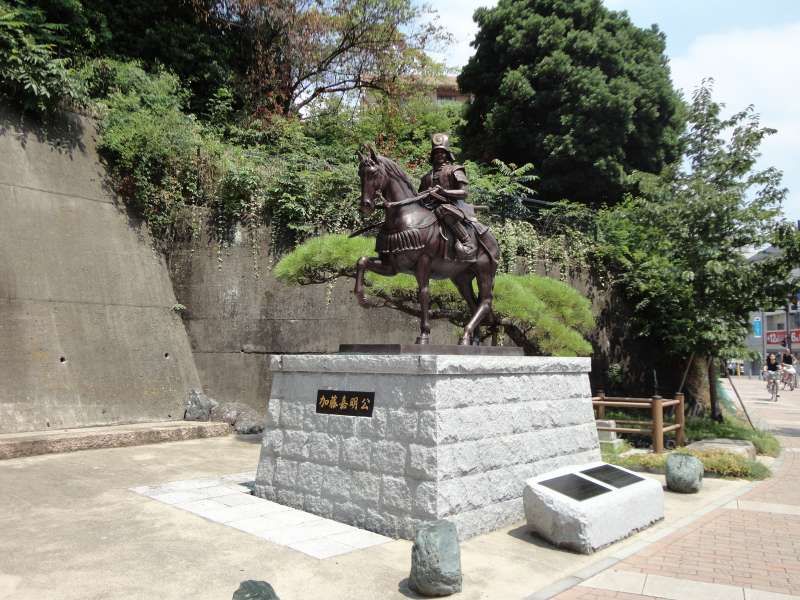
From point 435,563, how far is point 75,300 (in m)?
9.34

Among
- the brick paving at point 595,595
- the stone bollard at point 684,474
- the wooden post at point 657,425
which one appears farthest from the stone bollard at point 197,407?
the brick paving at point 595,595

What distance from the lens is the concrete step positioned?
8422 mm

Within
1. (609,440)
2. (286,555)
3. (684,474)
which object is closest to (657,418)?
(609,440)

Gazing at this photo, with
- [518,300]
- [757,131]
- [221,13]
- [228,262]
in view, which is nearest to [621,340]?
[757,131]

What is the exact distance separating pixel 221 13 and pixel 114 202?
841 centimetres

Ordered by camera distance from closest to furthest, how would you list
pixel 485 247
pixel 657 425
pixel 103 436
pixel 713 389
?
pixel 485 247, pixel 103 436, pixel 657 425, pixel 713 389

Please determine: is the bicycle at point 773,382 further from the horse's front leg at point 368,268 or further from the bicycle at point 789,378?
the horse's front leg at point 368,268

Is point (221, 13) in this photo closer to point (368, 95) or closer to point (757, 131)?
point (368, 95)

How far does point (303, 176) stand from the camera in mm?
13023

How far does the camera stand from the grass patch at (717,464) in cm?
862

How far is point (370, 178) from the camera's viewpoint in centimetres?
630

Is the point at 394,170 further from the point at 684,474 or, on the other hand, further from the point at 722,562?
the point at 684,474

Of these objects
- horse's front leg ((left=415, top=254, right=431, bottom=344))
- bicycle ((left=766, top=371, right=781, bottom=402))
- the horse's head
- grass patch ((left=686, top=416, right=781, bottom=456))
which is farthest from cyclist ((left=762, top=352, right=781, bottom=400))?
the horse's head

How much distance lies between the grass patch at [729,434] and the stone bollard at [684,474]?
414 centimetres
